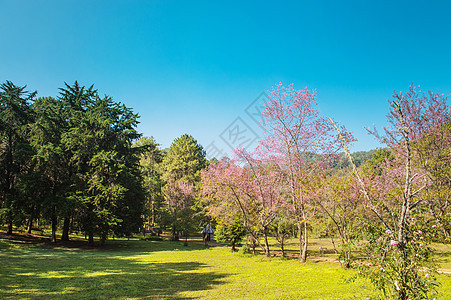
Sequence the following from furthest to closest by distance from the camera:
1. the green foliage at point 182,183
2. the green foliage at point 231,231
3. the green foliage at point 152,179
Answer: the green foliage at point 152,179, the green foliage at point 182,183, the green foliage at point 231,231

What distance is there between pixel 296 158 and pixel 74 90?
26836 millimetres

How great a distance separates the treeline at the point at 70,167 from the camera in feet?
76.4

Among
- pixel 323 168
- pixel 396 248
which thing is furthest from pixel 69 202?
pixel 396 248

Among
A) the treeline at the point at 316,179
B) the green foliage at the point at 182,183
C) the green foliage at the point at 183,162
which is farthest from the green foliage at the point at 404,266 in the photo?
the green foliage at the point at 183,162

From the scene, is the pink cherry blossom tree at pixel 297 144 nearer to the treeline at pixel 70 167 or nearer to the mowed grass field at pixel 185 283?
the mowed grass field at pixel 185 283

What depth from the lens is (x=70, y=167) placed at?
25938mm

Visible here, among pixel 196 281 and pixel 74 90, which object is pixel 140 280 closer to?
pixel 196 281

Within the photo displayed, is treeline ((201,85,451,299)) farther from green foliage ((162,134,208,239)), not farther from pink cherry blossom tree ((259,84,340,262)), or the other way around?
green foliage ((162,134,208,239))

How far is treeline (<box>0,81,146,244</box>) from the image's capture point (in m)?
23.3

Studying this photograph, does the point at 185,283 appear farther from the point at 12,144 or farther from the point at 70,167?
the point at 12,144

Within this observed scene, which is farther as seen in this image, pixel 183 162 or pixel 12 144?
Result: pixel 183 162

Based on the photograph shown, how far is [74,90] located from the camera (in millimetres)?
28688

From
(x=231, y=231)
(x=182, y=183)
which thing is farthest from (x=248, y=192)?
(x=182, y=183)

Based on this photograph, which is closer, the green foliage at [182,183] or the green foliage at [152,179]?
the green foliage at [182,183]
